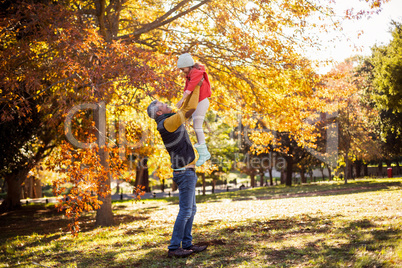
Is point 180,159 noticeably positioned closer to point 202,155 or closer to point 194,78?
point 202,155

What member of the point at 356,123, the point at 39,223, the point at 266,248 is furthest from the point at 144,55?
the point at 356,123

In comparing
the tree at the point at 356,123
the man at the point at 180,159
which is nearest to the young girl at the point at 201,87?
the man at the point at 180,159

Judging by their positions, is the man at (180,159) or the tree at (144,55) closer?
the man at (180,159)

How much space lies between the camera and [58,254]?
278 inches

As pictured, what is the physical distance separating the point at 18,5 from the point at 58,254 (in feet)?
21.4

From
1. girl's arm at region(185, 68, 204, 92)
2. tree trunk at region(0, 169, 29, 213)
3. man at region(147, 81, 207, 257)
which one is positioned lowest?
tree trunk at region(0, 169, 29, 213)

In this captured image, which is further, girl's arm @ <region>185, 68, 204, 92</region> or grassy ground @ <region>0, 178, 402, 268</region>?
girl's arm @ <region>185, 68, 204, 92</region>

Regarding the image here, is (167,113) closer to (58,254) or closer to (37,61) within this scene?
(58,254)

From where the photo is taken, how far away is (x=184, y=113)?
16.1ft

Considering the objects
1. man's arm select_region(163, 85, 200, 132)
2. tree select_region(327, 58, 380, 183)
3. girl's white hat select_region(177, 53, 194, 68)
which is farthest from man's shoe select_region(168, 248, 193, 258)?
tree select_region(327, 58, 380, 183)

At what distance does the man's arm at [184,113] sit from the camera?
4887 mm

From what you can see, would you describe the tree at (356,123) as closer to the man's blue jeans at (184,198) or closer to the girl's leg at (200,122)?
the girl's leg at (200,122)

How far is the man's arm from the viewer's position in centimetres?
489

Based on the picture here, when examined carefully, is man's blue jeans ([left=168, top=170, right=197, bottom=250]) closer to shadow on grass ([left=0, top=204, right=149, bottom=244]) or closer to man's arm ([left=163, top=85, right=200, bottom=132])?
man's arm ([left=163, top=85, right=200, bottom=132])
